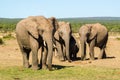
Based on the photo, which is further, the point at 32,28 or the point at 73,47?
the point at 73,47

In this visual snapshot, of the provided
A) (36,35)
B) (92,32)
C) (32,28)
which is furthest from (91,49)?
(36,35)

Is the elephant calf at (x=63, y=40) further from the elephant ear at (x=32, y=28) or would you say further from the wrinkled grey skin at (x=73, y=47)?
the elephant ear at (x=32, y=28)

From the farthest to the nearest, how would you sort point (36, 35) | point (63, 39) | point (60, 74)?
1. point (63, 39)
2. point (36, 35)
3. point (60, 74)

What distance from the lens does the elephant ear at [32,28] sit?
17.1 metres

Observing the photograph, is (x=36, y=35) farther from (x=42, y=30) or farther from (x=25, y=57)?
(x=25, y=57)

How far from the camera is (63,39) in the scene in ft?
77.8

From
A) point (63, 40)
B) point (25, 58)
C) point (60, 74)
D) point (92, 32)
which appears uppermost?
point (92, 32)

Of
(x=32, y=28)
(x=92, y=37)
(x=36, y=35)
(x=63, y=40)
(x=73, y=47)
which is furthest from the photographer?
(x=73, y=47)

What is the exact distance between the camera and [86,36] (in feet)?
80.3

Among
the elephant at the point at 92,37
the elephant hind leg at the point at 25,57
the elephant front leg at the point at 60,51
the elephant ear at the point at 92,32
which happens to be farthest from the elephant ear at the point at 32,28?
the elephant ear at the point at 92,32

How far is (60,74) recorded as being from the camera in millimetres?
16359

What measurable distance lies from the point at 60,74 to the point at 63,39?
7492 mm

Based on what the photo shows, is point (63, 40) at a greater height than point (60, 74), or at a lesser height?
greater

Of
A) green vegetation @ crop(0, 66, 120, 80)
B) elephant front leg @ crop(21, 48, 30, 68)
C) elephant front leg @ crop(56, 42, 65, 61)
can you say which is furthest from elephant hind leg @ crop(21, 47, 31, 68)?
elephant front leg @ crop(56, 42, 65, 61)
